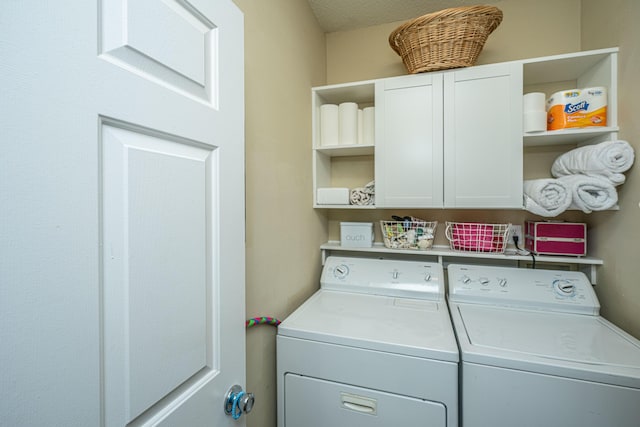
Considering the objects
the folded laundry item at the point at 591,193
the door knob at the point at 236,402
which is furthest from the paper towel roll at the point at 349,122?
the door knob at the point at 236,402

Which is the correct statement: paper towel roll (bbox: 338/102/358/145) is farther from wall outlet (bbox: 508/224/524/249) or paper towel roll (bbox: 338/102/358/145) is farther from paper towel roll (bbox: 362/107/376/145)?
wall outlet (bbox: 508/224/524/249)

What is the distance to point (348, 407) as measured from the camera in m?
1.20

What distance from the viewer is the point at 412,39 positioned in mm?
1572

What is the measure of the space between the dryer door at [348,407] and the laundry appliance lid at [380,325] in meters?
0.19

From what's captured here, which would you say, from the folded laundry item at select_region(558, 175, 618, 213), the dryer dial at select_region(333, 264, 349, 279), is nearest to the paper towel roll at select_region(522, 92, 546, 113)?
the folded laundry item at select_region(558, 175, 618, 213)

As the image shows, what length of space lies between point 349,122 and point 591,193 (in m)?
1.33

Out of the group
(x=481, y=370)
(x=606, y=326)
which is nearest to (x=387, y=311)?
(x=481, y=370)

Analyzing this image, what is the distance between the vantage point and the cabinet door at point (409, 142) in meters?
1.63

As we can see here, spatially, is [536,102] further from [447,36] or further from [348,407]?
[348,407]

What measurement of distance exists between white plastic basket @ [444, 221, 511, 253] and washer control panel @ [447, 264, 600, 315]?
0.38 feet

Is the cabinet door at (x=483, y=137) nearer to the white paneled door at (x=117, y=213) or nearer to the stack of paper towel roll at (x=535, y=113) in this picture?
the stack of paper towel roll at (x=535, y=113)

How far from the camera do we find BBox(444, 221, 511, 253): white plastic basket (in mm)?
1670

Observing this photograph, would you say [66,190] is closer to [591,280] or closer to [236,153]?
[236,153]

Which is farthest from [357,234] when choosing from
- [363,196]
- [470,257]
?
[470,257]
